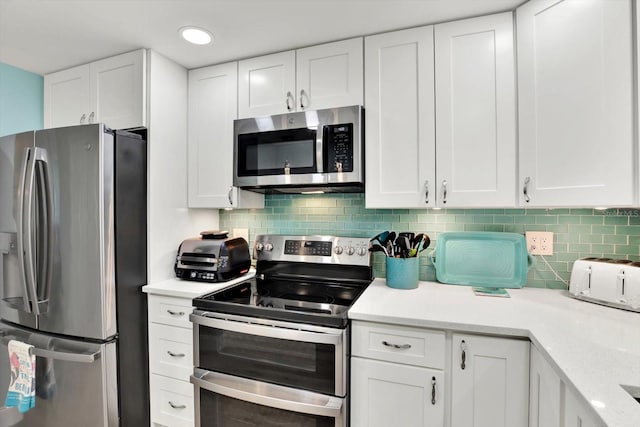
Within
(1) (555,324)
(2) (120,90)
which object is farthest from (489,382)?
(2) (120,90)

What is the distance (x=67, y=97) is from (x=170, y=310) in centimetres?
165

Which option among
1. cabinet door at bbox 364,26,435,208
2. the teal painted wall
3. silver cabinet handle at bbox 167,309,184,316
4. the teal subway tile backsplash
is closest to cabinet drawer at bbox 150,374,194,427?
silver cabinet handle at bbox 167,309,184,316

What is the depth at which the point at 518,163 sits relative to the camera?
57.4 inches

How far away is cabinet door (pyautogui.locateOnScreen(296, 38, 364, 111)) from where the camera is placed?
1.71m

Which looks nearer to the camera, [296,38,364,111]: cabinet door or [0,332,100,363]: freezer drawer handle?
[0,332,100,363]: freezer drawer handle

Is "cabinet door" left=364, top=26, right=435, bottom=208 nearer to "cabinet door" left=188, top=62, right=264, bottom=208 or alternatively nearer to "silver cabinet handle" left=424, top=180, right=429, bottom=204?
"silver cabinet handle" left=424, top=180, right=429, bottom=204

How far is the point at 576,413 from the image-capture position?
82 centimetres

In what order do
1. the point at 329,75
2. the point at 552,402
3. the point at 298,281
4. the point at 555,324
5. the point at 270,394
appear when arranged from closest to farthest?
the point at 552,402 < the point at 555,324 < the point at 270,394 < the point at 329,75 < the point at 298,281

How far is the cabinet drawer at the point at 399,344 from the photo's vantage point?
4.07 feet

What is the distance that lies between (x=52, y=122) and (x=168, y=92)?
3.02 feet

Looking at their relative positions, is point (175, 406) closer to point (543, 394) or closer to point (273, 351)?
point (273, 351)

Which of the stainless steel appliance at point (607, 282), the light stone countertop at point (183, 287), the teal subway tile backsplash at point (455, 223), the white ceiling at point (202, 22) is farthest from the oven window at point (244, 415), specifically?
the white ceiling at point (202, 22)

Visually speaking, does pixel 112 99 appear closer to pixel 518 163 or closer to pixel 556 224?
pixel 518 163

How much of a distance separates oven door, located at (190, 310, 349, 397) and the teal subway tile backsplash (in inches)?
30.8
